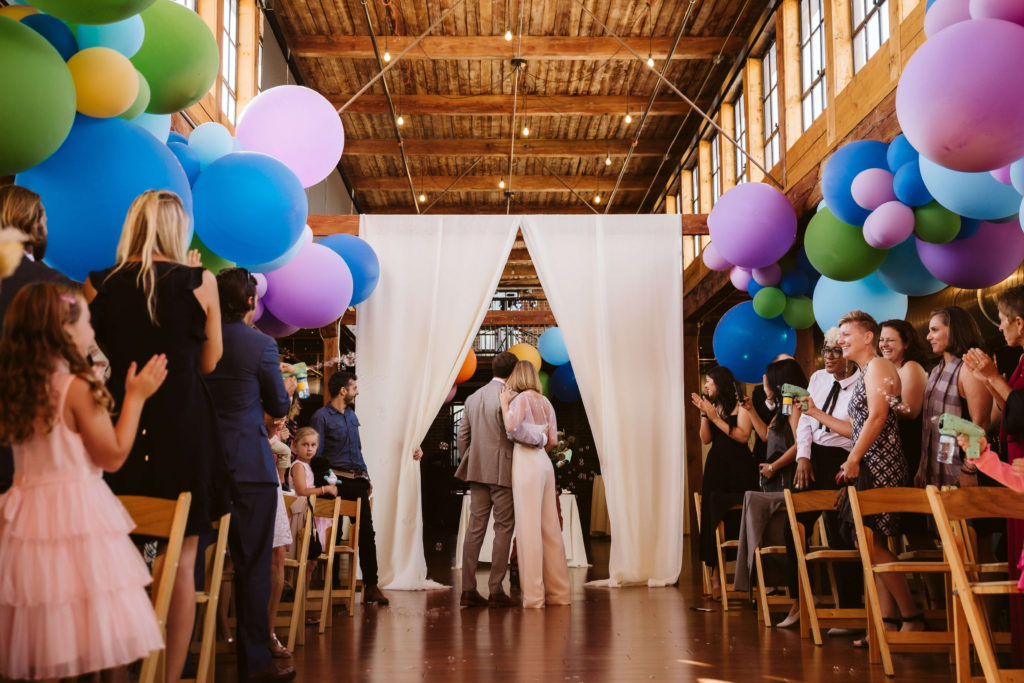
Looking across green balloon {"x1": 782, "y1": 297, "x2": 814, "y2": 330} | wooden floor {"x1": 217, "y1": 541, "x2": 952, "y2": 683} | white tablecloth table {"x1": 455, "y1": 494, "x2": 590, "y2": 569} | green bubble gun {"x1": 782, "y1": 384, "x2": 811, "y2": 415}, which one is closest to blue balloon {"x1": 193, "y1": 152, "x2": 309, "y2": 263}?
wooden floor {"x1": 217, "y1": 541, "x2": 952, "y2": 683}

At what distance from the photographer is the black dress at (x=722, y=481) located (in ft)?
19.5

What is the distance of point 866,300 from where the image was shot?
208 inches

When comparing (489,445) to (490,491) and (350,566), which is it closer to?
(490,491)

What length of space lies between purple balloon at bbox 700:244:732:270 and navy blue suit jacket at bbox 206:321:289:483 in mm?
3839

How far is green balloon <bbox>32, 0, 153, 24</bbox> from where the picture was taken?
282 centimetres

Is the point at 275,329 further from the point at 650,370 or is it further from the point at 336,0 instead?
the point at 336,0

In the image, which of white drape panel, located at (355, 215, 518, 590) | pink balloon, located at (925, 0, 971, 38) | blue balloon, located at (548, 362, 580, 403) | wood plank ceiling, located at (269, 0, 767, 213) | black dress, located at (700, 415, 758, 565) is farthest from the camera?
blue balloon, located at (548, 362, 580, 403)

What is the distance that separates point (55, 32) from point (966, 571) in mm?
3248

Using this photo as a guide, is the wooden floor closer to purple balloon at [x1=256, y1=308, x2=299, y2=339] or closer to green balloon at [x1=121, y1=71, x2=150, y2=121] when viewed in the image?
purple balloon at [x1=256, y1=308, x2=299, y2=339]

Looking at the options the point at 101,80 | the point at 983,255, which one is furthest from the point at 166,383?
the point at 983,255

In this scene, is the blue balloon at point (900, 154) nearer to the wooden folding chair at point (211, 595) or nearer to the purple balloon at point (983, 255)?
the purple balloon at point (983, 255)

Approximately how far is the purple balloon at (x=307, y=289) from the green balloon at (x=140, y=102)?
166 centimetres

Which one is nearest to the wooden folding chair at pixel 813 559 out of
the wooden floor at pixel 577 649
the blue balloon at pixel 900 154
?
the wooden floor at pixel 577 649

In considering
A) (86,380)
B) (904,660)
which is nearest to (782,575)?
(904,660)
